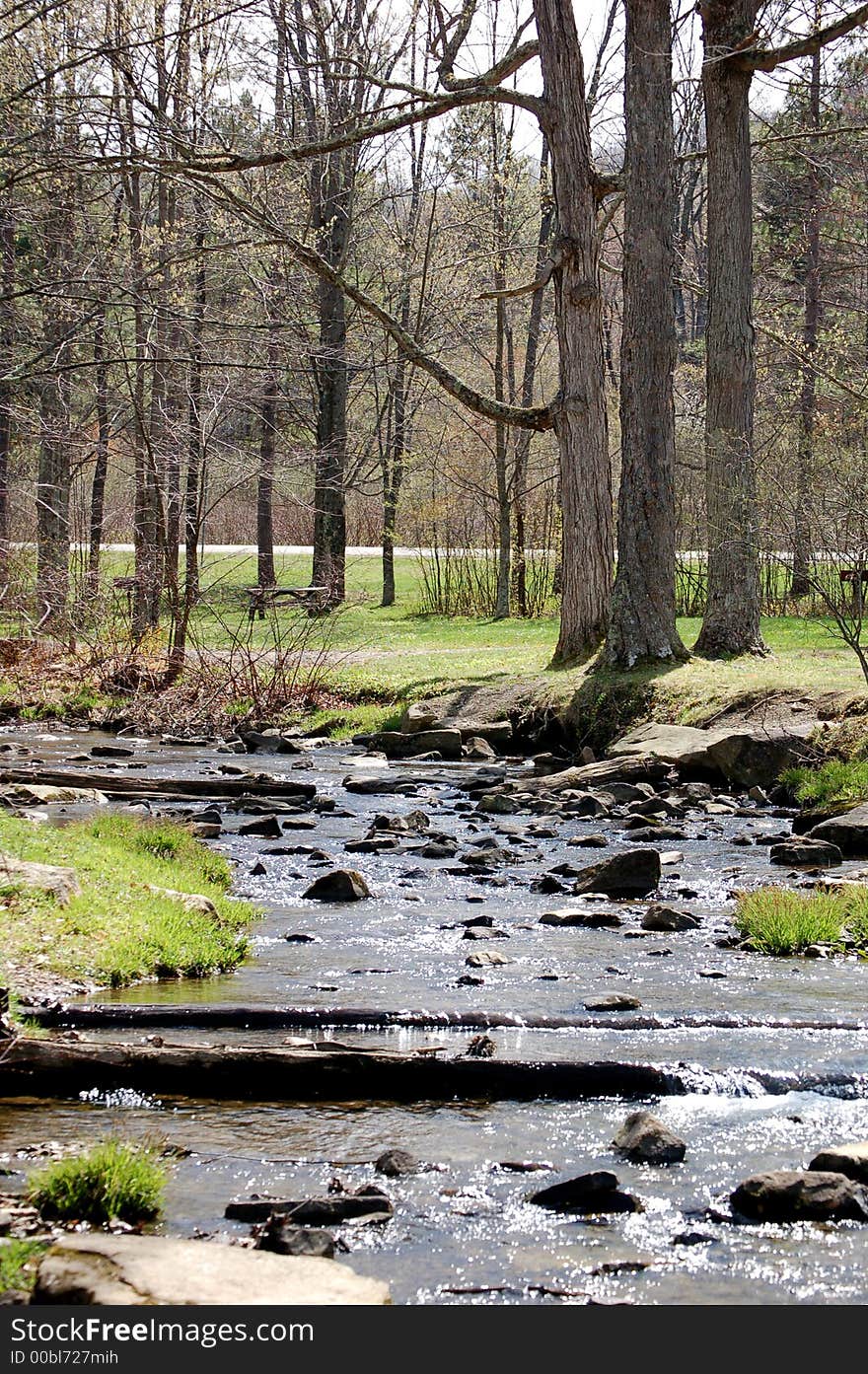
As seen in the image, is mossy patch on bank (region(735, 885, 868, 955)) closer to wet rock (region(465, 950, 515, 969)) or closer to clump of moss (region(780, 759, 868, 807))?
wet rock (region(465, 950, 515, 969))

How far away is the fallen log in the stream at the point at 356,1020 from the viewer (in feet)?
20.2

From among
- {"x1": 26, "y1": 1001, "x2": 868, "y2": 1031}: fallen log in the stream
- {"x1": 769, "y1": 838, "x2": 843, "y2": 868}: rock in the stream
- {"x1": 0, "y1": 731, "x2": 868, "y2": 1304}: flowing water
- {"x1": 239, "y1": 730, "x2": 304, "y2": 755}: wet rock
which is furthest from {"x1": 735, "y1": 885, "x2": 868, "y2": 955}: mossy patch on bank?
{"x1": 239, "y1": 730, "x2": 304, "y2": 755}: wet rock

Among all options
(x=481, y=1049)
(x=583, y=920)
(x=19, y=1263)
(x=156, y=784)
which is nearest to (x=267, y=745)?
(x=156, y=784)

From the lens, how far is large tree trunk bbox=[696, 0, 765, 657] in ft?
60.5

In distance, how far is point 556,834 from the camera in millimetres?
12156

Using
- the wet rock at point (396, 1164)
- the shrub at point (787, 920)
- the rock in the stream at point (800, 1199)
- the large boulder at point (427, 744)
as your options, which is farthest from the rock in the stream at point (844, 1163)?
the large boulder at point (427, 744)

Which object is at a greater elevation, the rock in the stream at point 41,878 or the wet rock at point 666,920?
the rock in the stream at point 41,878

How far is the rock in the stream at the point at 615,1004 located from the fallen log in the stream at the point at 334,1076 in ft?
2.78

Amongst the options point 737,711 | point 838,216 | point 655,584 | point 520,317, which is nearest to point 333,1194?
point 737,711

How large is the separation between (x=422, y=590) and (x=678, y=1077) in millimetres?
30393

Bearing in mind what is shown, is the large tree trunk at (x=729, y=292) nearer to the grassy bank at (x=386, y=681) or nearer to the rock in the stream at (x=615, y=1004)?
the grassy bank at (x=386, y=681)

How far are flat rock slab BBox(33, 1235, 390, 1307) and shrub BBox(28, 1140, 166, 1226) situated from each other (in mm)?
316

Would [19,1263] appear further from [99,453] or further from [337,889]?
[99,453]

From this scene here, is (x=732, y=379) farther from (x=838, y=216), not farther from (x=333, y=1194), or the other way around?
(x=838, y=216)
